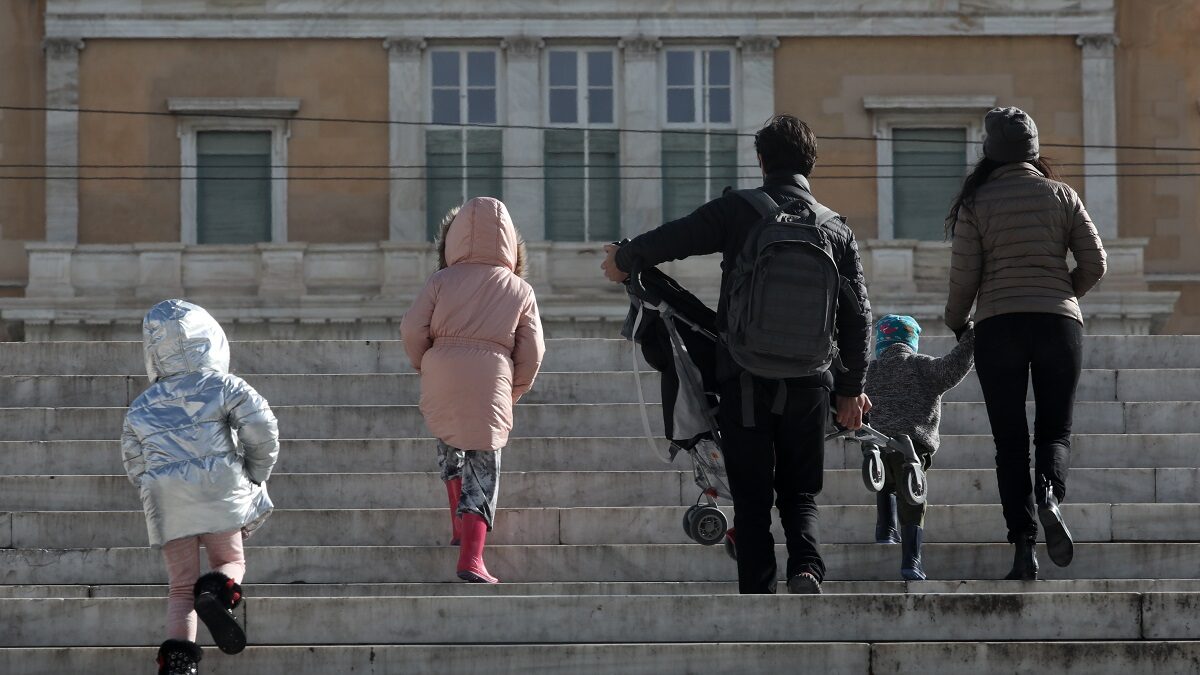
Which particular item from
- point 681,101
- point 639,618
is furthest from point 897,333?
point 681,101

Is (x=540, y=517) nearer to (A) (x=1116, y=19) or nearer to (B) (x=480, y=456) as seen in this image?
(B) (x=480, y=456)

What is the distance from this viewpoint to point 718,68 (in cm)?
2905

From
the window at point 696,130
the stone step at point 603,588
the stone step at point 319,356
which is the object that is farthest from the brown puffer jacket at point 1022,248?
the window at point 696,130

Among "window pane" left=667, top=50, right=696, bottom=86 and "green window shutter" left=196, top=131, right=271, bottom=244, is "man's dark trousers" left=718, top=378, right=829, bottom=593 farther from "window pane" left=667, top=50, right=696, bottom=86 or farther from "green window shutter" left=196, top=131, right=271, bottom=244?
"green window shutter" left=196, top=131, right=271, bottom=244

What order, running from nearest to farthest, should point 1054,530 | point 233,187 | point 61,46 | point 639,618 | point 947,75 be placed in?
point 639,618
point 1054,530
point 61,46
point 233,187
point 947,75

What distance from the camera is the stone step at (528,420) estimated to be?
1331 centimetres

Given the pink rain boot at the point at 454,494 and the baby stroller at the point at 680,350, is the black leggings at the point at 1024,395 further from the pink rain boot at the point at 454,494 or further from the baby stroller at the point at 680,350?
the pink rain boot at the point at 454,494

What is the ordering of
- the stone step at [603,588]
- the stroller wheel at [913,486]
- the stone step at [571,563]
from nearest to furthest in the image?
the stone step at [603,588]
the stroller wheel at [913,486]
the stone step at [571,563]

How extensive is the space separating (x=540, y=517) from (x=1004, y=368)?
253 centimetres

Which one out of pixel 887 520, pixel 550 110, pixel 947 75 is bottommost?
pixel 887 520

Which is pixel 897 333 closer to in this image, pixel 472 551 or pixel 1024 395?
pixel 1024 395

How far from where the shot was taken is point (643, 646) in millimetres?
8781

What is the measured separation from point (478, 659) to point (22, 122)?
21.5 metres

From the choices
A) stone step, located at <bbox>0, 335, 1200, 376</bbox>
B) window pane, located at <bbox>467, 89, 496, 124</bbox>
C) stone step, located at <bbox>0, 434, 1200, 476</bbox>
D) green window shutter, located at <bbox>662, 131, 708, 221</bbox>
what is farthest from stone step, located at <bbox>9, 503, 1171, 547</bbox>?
window pane, located at <bbox>467, 89, 496, 124</bbox>
